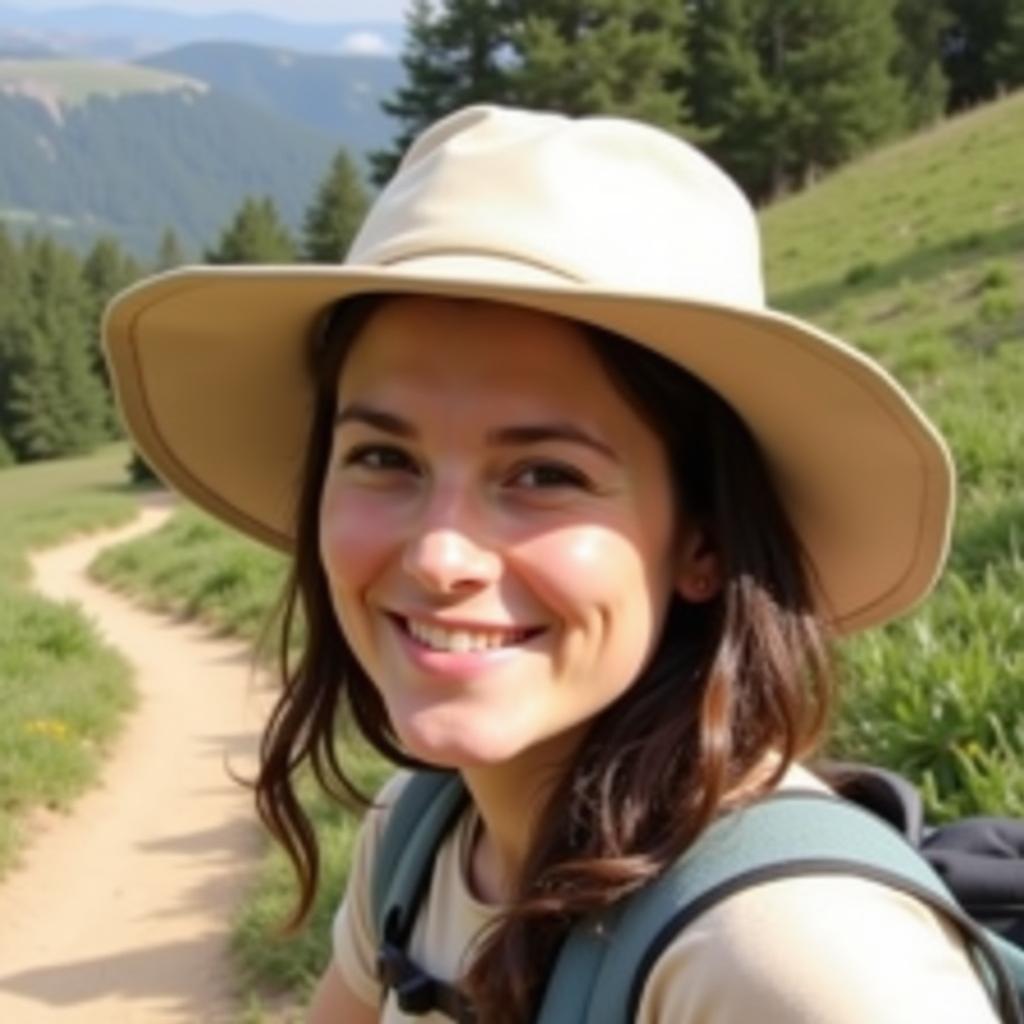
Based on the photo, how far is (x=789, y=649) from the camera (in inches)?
69.6

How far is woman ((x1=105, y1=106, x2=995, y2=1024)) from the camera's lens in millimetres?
1617

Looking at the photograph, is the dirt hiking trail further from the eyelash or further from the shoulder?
the shoulder

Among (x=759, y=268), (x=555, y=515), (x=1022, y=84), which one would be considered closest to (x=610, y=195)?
(x=759, y=268)

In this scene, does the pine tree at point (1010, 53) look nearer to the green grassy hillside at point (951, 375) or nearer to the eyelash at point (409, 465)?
the green grassy hillside at point (951, 375)

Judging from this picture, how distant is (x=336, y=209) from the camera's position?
49062 mm

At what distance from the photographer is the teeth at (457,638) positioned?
165 centimetres

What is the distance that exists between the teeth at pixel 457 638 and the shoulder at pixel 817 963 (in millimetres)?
362

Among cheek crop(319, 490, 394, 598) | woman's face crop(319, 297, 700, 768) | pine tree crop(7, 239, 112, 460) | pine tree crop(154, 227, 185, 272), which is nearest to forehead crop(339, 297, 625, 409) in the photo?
woman's face crop(319, 297, 700, 768)

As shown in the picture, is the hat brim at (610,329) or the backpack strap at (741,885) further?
the hat brim at (610,329)

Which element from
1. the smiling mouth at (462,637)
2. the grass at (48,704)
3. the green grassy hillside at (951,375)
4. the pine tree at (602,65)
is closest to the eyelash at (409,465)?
the smiling mouth at (462,637)

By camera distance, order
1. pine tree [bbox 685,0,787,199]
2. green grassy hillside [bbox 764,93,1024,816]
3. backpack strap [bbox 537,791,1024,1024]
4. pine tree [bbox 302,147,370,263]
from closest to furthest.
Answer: backpack strap [bbox 537,791,1024,1024]
green grassy hillside [bbox 764,93,1024,816]
pine tree [bbox 685,0,787,199]
pine tree [bbox 302,147,370,263]

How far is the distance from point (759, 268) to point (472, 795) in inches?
26.7

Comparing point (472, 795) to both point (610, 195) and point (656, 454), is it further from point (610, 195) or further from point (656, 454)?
point (610, 195)

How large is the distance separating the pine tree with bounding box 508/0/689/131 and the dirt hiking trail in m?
34.7
